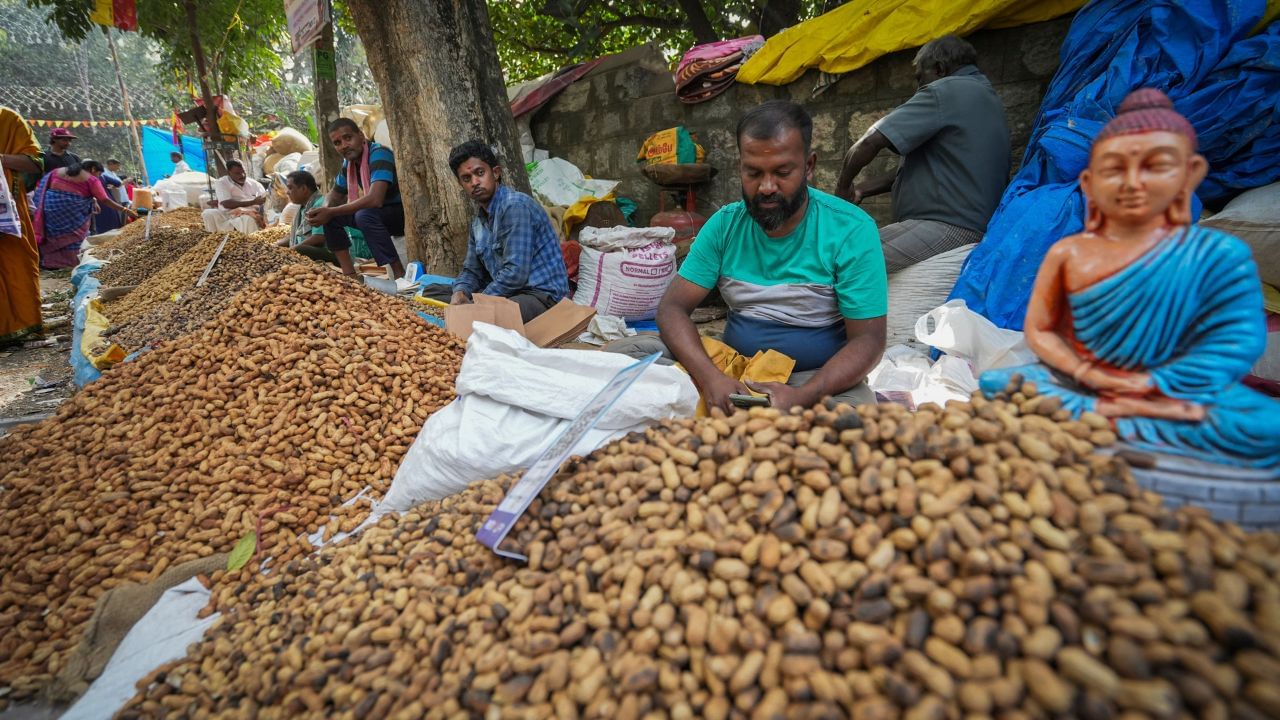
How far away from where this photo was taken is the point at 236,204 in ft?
29.9

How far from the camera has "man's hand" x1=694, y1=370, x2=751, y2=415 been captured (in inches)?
73.9

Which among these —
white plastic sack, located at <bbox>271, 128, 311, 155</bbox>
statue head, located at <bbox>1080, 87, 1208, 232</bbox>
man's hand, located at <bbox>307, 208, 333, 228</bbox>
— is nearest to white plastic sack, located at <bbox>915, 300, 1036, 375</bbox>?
statue head, located at <bbox>1080, 87, 1208, 232</bbox>

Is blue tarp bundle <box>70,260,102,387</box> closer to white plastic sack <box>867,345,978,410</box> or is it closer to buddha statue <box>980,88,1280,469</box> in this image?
white plastic sack <box>867,345,978,410</box>

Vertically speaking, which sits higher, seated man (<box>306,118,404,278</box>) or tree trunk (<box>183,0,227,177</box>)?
tree trunk (<box>183,0,227,177</box>)

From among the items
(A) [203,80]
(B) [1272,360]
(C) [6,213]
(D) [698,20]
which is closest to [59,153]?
(A) [203,80]

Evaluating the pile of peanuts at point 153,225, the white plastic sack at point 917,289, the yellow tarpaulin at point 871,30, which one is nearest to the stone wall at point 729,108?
the yellow tarpaulin at point 871,30

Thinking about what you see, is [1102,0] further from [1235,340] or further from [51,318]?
[51,318]

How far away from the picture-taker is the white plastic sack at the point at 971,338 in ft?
7.25

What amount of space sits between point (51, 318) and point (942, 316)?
8523 mm

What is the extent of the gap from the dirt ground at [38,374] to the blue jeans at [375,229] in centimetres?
212

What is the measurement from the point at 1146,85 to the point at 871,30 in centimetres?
181

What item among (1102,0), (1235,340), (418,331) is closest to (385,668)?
A: (1235,340)

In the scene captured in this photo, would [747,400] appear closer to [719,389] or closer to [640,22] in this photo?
[719,389]

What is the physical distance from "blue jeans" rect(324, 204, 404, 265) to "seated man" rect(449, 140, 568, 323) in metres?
1.57
